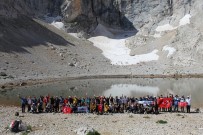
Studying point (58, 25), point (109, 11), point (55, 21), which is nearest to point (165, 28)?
point (109, 11)

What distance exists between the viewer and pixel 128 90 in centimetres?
4847

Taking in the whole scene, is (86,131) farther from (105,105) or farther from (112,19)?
(112,19)

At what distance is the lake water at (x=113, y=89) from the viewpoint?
138 ft

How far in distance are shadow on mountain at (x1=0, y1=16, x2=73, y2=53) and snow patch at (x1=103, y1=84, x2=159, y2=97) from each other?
837 inches

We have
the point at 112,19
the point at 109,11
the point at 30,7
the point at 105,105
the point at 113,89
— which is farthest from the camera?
the point at 109,11

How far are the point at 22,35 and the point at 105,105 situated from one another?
1734 inches

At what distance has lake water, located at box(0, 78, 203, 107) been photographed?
42.2 metres

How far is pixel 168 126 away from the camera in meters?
25.2

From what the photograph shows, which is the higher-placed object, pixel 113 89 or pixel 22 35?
pixel 22 35

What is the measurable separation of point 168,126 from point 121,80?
3594cm

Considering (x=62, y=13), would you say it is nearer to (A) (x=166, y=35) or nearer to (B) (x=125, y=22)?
(B) (x=125, y=22)

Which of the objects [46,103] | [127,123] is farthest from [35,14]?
[127,123]

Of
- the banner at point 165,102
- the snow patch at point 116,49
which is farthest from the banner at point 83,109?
the snow patch at point 116,49

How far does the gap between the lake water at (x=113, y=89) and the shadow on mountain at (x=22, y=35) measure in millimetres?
15154
